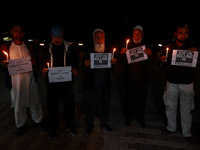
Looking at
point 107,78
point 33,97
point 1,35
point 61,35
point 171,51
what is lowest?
point 33,97

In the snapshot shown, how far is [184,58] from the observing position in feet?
11.0

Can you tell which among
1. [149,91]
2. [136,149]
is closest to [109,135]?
[136,149]

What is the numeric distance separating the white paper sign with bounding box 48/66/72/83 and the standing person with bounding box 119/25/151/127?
1.24m

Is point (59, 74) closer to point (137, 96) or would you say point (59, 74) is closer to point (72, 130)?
point (72, 130)

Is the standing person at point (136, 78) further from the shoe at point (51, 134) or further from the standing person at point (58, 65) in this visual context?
the shoe at point (51, 134)

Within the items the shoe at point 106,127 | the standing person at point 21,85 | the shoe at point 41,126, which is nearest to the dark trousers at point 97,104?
the shoe at point 106,127

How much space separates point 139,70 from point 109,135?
161cm

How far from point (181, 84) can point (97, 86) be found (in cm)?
174

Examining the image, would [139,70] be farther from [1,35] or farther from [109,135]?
[1,35]

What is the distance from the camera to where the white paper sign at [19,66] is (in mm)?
3373

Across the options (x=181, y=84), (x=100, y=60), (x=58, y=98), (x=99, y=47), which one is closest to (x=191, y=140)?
(x=181, y=84)

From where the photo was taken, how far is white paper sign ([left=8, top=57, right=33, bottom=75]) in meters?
3.37

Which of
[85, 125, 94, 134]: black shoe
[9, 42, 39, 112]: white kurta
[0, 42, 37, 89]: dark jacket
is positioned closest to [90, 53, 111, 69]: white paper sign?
[0, 42, 37, 89]: dark jacket

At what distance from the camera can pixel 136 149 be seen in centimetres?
338
